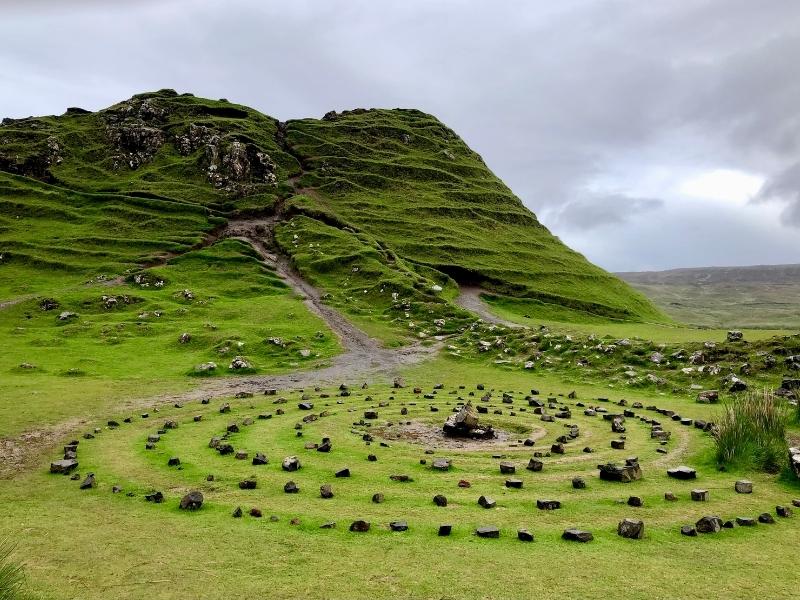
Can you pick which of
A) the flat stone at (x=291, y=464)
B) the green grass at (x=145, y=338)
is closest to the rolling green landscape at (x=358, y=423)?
Result: the flat stone at (x=291, y=464)

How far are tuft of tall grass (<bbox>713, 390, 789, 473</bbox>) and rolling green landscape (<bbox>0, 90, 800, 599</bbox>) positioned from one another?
2.7 inches

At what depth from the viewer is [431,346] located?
56781mm

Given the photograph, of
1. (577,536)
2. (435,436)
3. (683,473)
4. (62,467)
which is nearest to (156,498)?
(62,467)

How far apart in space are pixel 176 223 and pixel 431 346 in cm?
6883

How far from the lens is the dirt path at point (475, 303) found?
244 ft

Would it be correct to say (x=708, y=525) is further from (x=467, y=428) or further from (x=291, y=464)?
(x=291, y=464)

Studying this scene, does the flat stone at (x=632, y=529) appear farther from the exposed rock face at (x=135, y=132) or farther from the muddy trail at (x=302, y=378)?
the exposed rock face at (x=135, y=132)

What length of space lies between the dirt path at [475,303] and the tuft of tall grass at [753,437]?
51.1 m

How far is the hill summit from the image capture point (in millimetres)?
85562

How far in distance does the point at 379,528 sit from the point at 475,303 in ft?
Answer: 238

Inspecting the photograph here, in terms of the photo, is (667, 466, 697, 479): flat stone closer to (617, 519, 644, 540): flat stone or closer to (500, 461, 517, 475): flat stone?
(500, 461, 517, 475): flat stone

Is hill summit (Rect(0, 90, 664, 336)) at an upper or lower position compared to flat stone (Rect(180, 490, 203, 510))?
upper

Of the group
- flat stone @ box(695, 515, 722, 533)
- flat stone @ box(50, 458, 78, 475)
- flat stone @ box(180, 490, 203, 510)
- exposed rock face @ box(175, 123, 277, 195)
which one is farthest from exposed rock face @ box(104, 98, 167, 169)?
flat stone @ box(695, 515, 722, 533)

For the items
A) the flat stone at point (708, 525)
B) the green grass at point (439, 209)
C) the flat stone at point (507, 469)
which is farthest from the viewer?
the green grass at point (439, 209)
